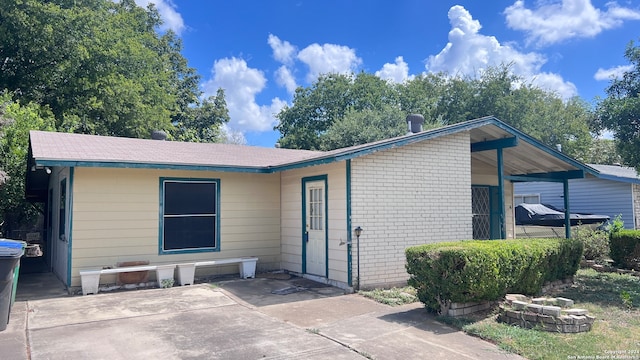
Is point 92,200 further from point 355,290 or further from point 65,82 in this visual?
point 65,82

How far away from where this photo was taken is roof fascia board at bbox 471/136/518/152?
9.59 metres

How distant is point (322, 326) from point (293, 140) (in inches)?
1088

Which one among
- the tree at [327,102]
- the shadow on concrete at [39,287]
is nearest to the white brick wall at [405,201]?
the shadow on concrete at [39,287]

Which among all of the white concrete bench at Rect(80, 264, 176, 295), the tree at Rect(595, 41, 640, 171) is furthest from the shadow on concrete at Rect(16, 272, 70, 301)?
the tree at Rect(595, 41, 640, 171)

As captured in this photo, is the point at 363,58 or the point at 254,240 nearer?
the point at 254,240

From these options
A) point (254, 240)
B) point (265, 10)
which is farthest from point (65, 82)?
point (254, 240)

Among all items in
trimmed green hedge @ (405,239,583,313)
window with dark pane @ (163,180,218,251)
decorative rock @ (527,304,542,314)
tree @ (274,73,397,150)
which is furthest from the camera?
tree @ (274,73,397,150)

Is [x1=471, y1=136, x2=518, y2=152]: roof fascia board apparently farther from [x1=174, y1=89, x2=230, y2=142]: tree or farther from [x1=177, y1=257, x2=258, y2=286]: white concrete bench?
[x1=174, y1=89, x2=230, y2=142]: tree

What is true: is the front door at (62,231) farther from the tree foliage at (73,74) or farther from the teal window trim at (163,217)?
the tree foliage at (73,74)

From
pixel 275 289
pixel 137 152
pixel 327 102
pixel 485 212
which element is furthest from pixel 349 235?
pixel 327 102

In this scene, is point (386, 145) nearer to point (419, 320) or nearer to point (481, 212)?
point (419, 320)

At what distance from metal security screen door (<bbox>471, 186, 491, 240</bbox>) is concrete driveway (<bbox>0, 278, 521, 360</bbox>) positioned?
6.44m

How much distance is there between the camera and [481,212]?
12.8 metres

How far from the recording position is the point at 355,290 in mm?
7965
